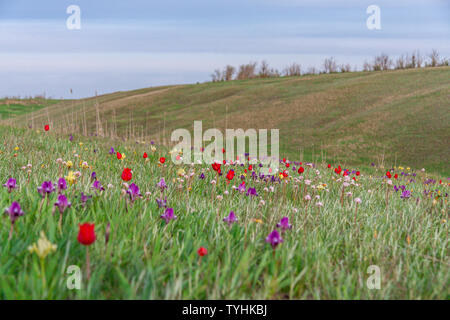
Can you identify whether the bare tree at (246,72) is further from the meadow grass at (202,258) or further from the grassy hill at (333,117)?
the meadow grass at (202,258)

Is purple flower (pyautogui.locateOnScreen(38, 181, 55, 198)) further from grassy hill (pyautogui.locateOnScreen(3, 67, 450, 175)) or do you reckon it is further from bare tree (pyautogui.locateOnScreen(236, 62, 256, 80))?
bare tree (pyautogui.locateOnScreen(236, 62, 256, 80))

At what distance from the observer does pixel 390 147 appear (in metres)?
16.5

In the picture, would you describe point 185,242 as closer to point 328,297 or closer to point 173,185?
point 328,297

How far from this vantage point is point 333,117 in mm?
22000

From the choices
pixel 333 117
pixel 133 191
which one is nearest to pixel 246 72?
pixel 333 117

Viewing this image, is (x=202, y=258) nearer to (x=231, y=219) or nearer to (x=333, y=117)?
(x=231, y=219)

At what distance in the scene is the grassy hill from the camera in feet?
52.1

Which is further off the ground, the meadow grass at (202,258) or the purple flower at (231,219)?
the purple flower at (231,219)

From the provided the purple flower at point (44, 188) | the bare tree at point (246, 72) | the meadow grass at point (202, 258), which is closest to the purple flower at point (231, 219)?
the meadow grass at point (202, 258)

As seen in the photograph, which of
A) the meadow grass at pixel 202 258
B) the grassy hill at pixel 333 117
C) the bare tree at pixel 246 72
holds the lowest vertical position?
the meadow grass at pixel 202 258

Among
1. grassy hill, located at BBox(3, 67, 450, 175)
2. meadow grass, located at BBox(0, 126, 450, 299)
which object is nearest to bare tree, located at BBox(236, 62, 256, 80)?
grassy hill, located at BBox(3, 67, 450, 175)

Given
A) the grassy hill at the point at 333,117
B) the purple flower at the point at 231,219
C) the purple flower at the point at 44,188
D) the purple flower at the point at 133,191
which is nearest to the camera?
the purple flower at the point at 44,188

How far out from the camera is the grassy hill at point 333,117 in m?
15.9
